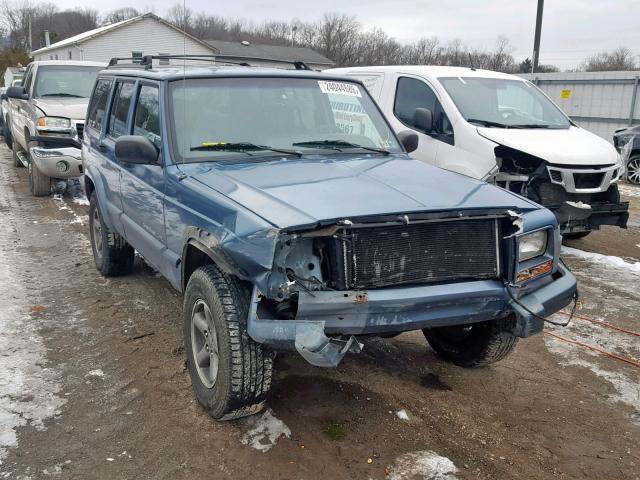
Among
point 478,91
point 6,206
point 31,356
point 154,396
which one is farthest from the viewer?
point 6,206

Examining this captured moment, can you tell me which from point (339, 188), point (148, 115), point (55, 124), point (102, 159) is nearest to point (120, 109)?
point (102, 159)

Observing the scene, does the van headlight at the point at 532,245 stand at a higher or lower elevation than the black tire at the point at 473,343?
higher

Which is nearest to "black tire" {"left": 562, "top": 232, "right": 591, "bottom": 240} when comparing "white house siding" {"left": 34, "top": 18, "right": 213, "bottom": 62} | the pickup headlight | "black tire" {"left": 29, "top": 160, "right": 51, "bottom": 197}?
the pickup headlight

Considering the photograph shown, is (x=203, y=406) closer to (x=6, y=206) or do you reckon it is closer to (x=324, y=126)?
(x=324, y=126)

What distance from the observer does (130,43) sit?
4194 cm

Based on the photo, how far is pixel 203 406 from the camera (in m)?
3.57

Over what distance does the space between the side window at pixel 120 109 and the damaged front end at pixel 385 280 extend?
8.63 ft

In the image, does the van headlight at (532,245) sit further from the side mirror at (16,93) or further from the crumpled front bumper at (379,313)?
the side mirror at (16,93)

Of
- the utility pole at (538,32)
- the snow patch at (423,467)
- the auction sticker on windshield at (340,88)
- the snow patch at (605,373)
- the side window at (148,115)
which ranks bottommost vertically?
the snow patch at (605,373)

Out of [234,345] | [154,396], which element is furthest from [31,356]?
[234,345]

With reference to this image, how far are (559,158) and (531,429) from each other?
13.5 ft

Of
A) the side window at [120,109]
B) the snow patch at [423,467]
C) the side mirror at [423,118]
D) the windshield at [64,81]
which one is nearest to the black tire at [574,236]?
the side mirror at [423,118]

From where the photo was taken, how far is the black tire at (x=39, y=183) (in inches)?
396

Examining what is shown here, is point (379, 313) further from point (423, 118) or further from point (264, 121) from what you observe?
point (423, 118)
